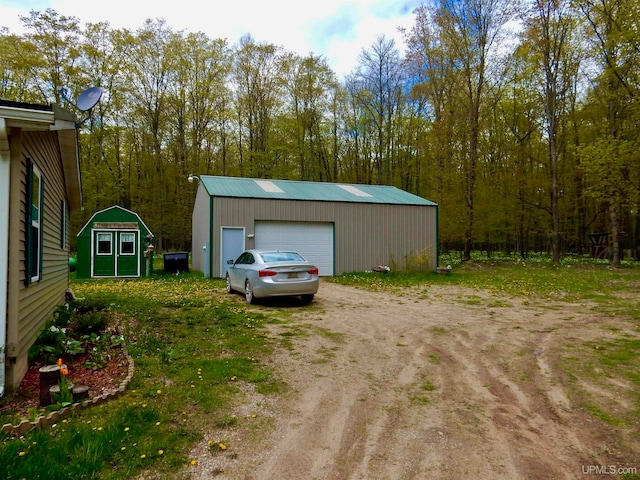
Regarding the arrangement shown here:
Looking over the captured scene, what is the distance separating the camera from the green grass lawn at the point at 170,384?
2.55 m

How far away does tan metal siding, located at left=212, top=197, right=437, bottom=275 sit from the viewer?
14723 mm

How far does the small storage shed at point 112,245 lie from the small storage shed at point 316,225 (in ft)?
8.21

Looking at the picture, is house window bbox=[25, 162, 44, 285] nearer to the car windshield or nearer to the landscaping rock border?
the landscaping rock border

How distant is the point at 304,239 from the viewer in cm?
1565

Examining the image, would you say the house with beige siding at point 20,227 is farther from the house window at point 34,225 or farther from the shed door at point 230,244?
the shed door at point 230,244

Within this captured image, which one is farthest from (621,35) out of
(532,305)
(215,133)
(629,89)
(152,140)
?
(152,140)

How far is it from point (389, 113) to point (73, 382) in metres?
26.5

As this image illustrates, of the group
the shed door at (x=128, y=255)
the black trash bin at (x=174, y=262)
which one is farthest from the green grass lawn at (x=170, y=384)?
the shed door at (x=128, y=255)

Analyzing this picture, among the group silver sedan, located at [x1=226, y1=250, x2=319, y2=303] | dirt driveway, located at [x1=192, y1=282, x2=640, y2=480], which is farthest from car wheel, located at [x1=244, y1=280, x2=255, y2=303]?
dirt driveway, located at [x1=192, y1=282, x2=640, y2=480]

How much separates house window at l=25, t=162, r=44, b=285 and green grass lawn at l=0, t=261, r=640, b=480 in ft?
4.94

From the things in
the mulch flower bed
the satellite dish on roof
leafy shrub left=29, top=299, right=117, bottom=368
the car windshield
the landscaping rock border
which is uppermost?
the satellite dish on roof

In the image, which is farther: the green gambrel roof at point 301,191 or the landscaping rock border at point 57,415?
the green gambrel roof at point 301,191

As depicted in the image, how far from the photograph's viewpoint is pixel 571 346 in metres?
5.42

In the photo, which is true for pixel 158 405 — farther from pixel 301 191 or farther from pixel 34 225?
pixel 301 191
